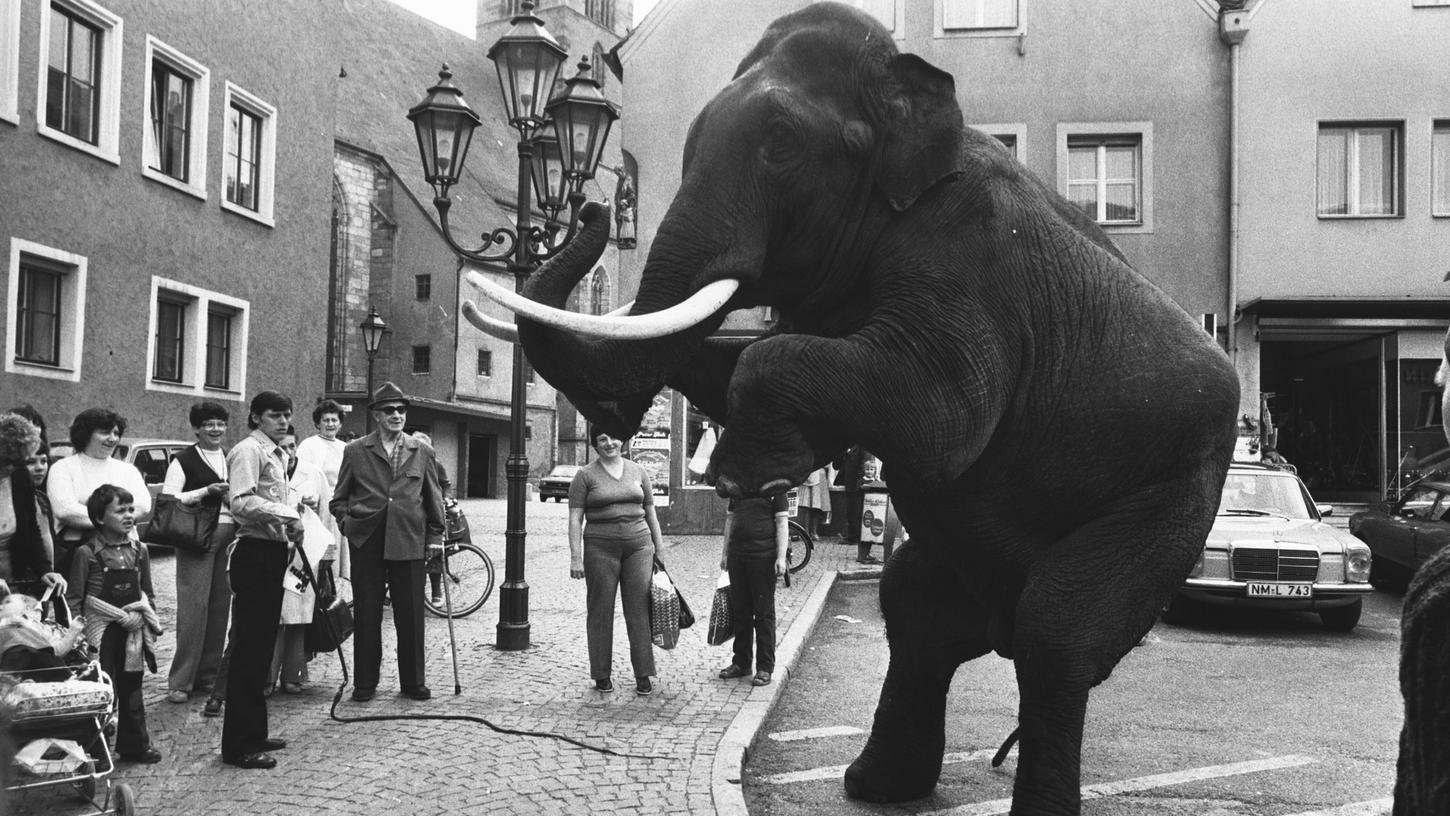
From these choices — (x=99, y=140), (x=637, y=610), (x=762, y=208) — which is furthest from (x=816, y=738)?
(x=99, y=140)

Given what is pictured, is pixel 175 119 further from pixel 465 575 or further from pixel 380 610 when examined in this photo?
pixel 380 610

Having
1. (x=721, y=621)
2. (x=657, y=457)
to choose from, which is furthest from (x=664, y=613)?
(x=657, y=457)

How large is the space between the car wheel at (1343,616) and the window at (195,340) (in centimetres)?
1716

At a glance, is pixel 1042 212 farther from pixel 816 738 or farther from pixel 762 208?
pixel 816 738

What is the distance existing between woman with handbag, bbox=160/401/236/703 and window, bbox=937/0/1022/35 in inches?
676

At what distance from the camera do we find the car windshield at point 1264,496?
12266mm

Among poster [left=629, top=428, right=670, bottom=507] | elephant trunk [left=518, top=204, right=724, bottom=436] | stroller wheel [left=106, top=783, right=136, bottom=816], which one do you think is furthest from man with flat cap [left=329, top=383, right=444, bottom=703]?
poster [left=629, top=428, right=670, bottom=507]

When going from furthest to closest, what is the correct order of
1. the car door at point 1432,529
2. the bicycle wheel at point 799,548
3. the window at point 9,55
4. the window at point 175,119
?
the window at point 175,119, the window at point 9,55, the bicycle wheel at point 799,548, the car door at point 1432,529

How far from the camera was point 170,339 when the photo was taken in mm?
20453

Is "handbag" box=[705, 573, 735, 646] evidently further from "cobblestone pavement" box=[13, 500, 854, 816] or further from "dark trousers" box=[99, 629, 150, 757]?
"dark trousers" box=[99, 629, 150, 757]

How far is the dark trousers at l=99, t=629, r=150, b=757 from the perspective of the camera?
5.88 meters

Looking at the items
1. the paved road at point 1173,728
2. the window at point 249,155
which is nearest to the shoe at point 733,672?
the paved road at point 1173,728

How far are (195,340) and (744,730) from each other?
672 inches

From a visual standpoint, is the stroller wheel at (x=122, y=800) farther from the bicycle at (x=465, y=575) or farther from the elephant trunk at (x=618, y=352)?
the bicycle at (x=465, y=575)
